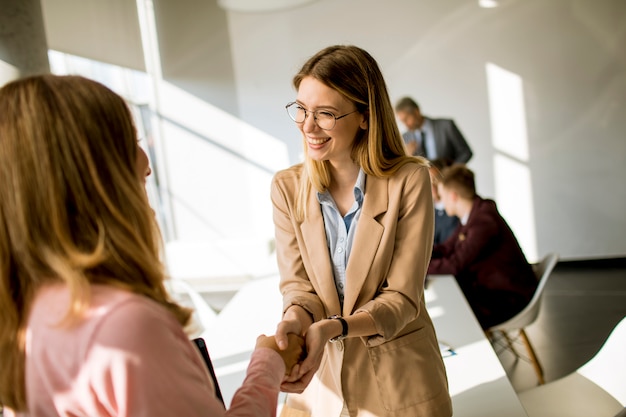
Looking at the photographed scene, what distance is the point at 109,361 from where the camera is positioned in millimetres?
816

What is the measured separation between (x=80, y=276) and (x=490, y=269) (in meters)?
3.33

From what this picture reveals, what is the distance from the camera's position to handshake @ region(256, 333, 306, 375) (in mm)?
1396

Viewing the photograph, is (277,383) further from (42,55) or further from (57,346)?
(42,55)

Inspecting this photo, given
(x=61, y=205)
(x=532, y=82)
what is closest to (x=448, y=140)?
(x=532, y=82)

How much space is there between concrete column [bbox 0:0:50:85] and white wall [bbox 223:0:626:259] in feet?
12.8

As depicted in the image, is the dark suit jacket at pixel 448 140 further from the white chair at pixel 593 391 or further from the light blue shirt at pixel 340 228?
the light blue shirt at pixel 340 228

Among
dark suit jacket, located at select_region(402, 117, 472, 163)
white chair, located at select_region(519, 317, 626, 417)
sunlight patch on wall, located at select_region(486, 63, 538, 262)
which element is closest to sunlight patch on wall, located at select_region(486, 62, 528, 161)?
sunlight patch on wall, located at select_region(486, 63, 538, 262)

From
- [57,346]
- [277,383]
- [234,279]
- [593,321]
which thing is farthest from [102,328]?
[234,279]

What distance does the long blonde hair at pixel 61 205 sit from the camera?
34.0 inches

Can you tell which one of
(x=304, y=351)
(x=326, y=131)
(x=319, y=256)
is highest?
(x=326, y=131)

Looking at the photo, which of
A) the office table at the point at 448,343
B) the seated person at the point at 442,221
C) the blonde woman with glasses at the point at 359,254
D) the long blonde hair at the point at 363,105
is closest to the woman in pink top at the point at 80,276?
the blonde woman with glasses at the point at 359,254

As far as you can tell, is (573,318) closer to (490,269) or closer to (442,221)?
(442,221)

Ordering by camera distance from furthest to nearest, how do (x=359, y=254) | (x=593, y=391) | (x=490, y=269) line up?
1. (x=490, y=269)
2. (x=593, y=391)
3. (x=359, y=254)

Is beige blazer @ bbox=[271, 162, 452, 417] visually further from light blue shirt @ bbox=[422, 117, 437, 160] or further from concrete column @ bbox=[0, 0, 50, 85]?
light blue shirt @ bbox=[422, 117, 437, 160]
